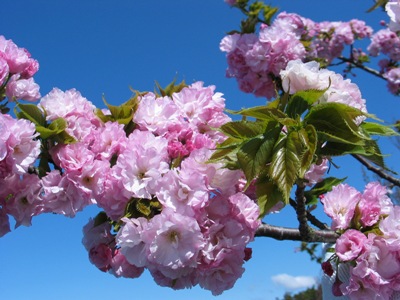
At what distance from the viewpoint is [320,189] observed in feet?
7.32

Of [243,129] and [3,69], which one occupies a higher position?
[3,69]

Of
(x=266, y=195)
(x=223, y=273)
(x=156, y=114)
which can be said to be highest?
(x=156, y=114)

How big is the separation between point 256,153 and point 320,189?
2.90 ft

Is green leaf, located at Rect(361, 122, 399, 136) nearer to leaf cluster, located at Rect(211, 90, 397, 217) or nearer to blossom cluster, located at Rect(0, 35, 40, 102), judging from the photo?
leaf cluster, located at Rect(211, 90, 397, 217)

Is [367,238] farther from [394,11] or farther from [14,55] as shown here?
[14,55]

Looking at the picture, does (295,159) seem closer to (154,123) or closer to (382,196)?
(382,196)

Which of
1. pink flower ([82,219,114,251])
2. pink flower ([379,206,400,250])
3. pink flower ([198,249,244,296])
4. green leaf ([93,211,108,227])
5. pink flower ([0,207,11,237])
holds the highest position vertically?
pink flower ([0,207,11,237])

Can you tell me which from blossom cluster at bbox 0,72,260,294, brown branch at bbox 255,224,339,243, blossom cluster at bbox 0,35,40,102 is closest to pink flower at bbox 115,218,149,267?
blossom cluster at bbox 0,72,260,294

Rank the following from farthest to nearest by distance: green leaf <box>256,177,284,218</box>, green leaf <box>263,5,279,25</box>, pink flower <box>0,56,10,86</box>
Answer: green leaf <box>263,5,279,25</box>
pink flower <box>0,56,10,86</box>
green leaf <box>256,177,284,218</box>

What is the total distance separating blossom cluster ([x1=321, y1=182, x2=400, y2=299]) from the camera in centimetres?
159

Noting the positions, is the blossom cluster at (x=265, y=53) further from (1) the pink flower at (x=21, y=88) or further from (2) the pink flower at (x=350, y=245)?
(2) the pink flower at (x=350, y=245)

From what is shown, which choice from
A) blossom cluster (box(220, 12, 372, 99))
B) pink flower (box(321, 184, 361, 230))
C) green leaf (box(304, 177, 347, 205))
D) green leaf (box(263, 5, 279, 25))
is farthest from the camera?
green leaf (box(263, 5, 279, 25))

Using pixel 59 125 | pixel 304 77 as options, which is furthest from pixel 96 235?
pixel 304 77

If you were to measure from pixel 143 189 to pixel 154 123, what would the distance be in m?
0.35
